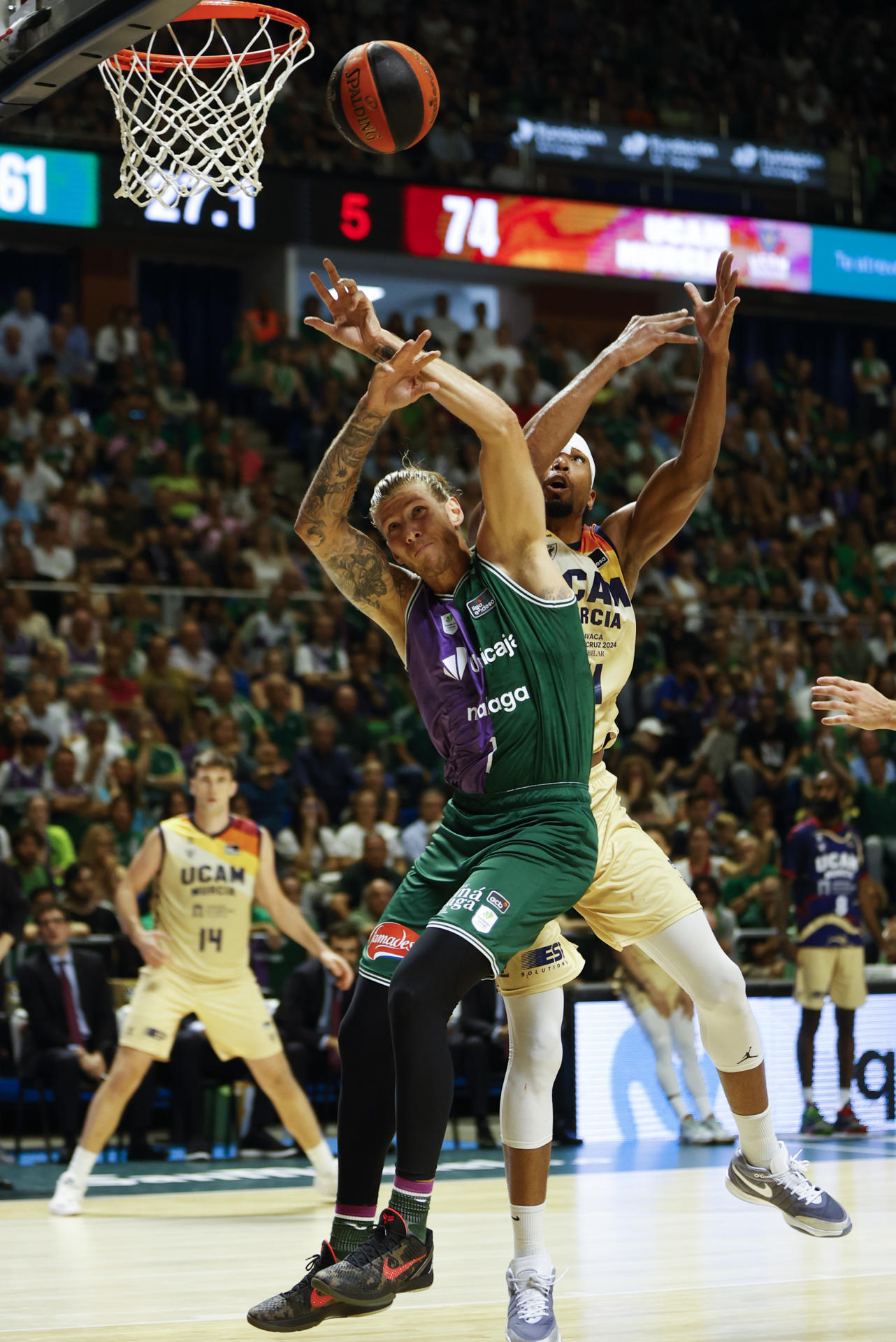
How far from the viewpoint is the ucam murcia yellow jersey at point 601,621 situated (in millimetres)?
5238

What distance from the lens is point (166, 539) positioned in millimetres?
14211

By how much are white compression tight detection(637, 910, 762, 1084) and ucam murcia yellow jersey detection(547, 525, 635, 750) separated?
625 mm

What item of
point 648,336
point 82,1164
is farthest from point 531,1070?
point 82,1164

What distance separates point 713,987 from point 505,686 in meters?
1.24

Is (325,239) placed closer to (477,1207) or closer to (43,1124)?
(43,1124)

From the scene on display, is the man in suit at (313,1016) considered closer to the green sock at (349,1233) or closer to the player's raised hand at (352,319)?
the green sock at (349,1233)

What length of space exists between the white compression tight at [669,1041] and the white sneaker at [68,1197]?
358cm

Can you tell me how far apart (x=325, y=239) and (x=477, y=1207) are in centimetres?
1015

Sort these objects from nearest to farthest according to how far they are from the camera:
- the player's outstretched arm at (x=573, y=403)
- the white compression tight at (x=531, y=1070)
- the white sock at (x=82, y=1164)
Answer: the white compression tight at (x=531, y=1070)
the player's outstretched arm at (x=573, y=403)
the white sock at (x=82, y=1164)

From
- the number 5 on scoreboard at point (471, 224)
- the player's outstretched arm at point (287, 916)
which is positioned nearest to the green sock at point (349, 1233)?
the player's outstretched arm at point (287, 916)

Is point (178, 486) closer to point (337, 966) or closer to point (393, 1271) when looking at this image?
point (337, 966)

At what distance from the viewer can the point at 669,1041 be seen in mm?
9961

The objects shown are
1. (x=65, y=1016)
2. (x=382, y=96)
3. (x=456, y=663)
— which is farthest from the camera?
(x=65, y=1016)

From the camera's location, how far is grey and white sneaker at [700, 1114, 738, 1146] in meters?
10.1
